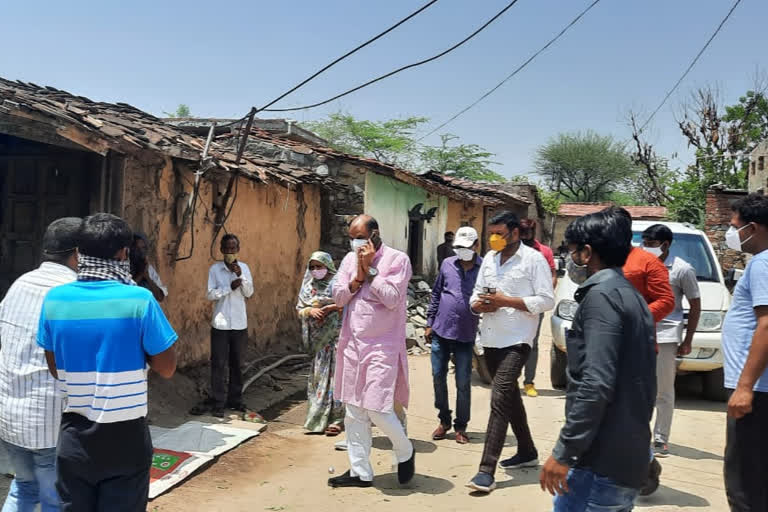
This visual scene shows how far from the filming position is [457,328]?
6094mm

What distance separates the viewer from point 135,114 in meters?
8.14

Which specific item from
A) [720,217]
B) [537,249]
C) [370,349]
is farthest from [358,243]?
[720,217]

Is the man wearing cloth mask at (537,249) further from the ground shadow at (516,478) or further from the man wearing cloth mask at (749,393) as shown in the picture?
the man wearing cloth mask at (749,393)

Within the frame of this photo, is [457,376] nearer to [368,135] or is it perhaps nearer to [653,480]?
[653,480]

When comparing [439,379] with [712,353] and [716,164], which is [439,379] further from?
[716,164]

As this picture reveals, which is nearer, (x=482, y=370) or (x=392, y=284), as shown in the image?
(x=392, y=284)

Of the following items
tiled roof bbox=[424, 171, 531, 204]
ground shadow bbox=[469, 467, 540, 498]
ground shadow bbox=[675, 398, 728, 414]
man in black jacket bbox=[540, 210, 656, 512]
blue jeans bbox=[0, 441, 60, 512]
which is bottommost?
ground shadow bbox=[469, 467, 540, 498]

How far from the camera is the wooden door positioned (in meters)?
6.61

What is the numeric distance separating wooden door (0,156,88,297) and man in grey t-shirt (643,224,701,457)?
5294 mm

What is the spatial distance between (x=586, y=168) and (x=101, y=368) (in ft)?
169

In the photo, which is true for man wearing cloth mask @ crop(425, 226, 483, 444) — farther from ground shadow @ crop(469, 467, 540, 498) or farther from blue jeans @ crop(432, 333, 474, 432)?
ground shadow @ crop(469, 467, 540, 498)

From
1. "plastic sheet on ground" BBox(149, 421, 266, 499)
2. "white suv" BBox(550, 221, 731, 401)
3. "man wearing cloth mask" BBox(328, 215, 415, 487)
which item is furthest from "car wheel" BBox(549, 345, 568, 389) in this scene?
"man wearing cloth mask" BBox(328, 215, 415, 487)

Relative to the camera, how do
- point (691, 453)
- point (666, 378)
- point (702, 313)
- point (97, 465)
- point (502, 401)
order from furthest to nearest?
point (702, 313) → point (691, 453) → point (666, 378) → point (502, 401) → point (97, 465)

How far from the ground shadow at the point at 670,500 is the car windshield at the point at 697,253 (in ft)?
12.6
